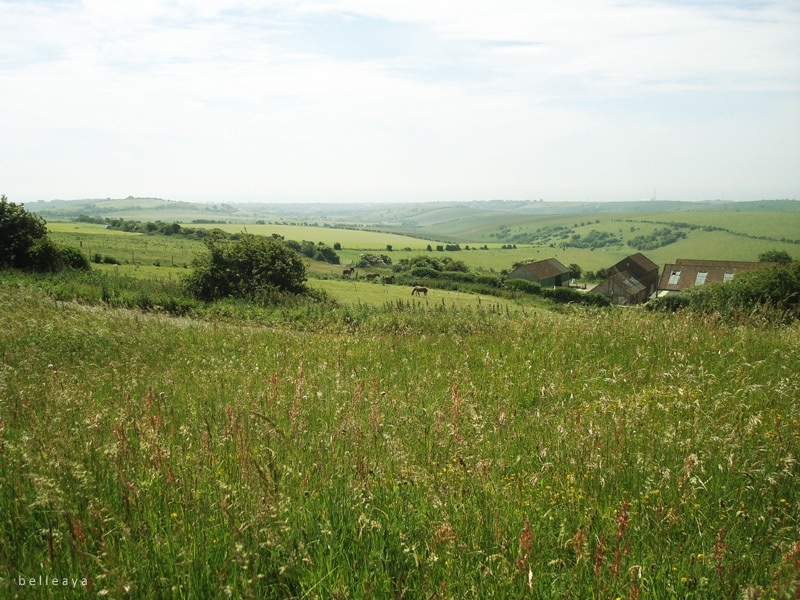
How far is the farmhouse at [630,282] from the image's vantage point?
75750 millimetres

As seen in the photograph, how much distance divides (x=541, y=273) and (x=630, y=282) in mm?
13041

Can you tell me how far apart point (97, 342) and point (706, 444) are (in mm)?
9288

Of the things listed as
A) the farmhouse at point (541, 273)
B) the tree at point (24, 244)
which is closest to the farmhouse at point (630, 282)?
the farmhouse at point (541, 273)

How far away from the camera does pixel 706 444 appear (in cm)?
414

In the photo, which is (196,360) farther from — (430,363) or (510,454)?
Result: (510,454)

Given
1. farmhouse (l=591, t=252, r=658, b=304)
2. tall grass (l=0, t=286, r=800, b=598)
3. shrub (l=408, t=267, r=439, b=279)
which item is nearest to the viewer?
tall grass (l=0, t=286, r=800, b=598)

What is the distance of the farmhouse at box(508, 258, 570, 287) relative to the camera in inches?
3280

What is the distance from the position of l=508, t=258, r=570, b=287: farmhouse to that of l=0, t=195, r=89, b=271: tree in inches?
2530

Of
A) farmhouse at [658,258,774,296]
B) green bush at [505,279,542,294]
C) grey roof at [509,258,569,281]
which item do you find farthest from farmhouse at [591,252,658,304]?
grey roof at [509,258,569,281]

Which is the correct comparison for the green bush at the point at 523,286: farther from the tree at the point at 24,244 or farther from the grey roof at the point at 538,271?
the tree at the point at 24,244

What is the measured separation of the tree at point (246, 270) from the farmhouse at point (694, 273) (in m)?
48.5

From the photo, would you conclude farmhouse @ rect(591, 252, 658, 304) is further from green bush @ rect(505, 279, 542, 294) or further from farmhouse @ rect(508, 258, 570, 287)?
green bush @ rect(505, 279, 542, 294)

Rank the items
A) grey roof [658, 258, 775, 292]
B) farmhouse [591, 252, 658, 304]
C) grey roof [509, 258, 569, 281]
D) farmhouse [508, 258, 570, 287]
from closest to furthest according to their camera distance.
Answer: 1. grey roof [658, 258, 775, 292]
2. farmhouse [591, 252, 658, 304]
3. farmhouse [508, 258, 570, 287]
4. grey roof [509, 258, 569, 281]

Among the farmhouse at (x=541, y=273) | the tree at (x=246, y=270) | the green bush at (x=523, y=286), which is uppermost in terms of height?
the tree at (x=246, y=270)
